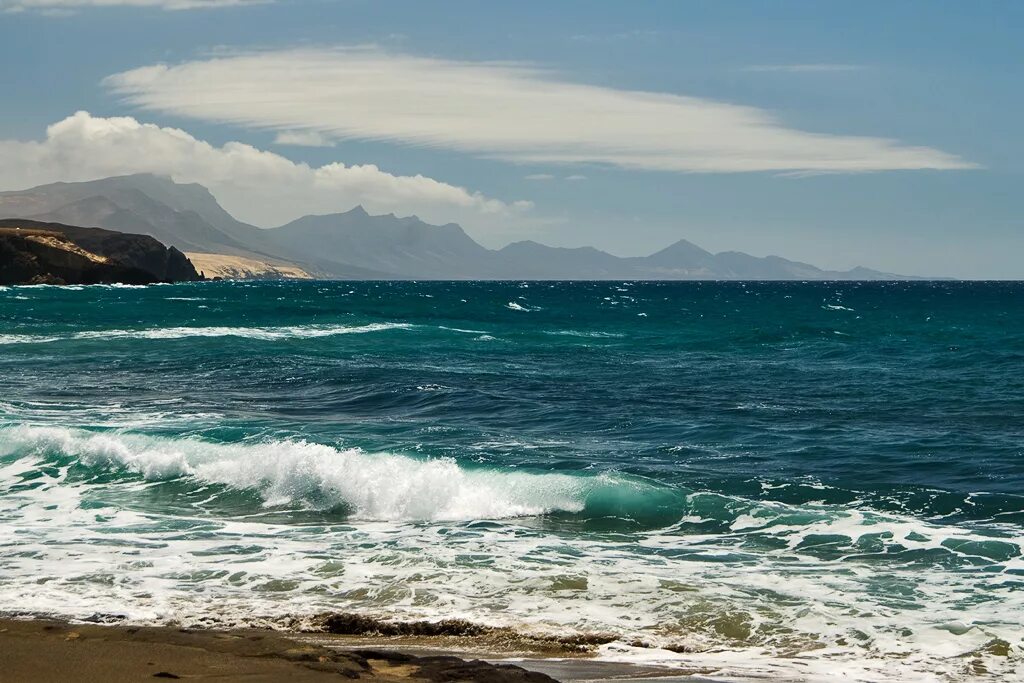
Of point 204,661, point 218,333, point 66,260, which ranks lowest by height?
point 218,333

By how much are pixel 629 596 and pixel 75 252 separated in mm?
159241

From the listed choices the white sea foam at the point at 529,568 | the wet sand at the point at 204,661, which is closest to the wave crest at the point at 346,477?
the white sea foam at the point at 529,568

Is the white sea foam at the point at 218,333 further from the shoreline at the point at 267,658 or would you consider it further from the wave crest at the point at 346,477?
the shoreline at the point at 267,658

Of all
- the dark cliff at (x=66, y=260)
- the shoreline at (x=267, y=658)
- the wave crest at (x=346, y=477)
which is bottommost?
the wave crest at (x=346, y=477)

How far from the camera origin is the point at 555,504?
16.6 meters

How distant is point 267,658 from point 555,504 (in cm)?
848

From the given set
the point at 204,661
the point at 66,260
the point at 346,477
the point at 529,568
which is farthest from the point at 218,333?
the point at 66,260

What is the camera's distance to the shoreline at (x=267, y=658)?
26.6ft

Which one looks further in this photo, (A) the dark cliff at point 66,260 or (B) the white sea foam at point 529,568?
(A) the dark cliff at point 66,260

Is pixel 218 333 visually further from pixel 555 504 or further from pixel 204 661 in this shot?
pixel 204 661

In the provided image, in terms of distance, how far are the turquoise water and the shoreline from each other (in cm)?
69

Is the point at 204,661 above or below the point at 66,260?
below

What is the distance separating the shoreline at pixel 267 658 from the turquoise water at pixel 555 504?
2.26 feet

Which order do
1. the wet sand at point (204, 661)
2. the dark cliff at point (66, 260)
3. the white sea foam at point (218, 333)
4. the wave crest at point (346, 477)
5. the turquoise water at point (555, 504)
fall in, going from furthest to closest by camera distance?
the dark cliff at point (66, 260)
the white sea foam at point (218, 333)
the wave crest at point (346, 477)
the turquoise water at point (555, 504)
the wet sand at point (204, 661)
